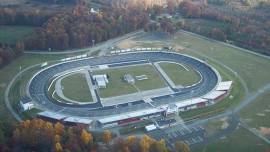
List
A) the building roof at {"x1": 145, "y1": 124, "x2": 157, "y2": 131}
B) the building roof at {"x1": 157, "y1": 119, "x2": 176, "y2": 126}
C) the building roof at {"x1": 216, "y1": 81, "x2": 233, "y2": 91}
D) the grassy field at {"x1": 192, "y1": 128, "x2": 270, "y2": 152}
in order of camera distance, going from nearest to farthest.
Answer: the grassy field at {"x1": 192, "y1": 128, "x2": 270, "y2": 152}
the building roof at {"x1": 145, "y1": 124, "x2": 157, "y2": 131}
the building roof at {"x1": 157, "y1": 119, "x2": 176, "y2": 126}
the building roof at {"x1": 216, "y1": 81, "x2": 233, "y2": 91}

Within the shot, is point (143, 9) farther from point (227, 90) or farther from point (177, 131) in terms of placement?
point (177, 131)

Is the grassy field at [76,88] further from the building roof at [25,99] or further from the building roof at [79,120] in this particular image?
the building roof at [79,120]

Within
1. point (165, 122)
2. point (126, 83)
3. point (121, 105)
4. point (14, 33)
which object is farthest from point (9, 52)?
point (165, 122)

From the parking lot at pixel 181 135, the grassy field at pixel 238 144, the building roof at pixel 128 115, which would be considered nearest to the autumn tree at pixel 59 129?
the building roof at pixel 128 115

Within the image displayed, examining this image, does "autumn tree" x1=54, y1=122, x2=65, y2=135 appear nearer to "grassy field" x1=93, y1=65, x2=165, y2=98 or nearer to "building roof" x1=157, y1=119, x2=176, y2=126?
"building roof" x1=157, y1=119, x2=176, y2=126

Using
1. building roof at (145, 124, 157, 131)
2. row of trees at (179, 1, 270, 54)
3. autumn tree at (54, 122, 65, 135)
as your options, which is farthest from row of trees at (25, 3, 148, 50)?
autumn tree at (54, 122, 65, 135)

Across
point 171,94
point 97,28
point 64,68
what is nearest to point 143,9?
point 97,28

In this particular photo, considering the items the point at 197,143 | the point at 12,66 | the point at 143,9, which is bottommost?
the point at 197,143
